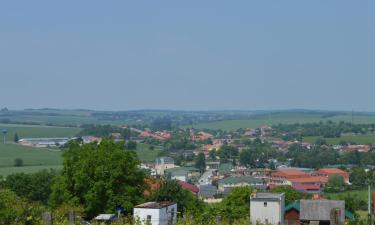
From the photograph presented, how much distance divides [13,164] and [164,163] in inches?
1037

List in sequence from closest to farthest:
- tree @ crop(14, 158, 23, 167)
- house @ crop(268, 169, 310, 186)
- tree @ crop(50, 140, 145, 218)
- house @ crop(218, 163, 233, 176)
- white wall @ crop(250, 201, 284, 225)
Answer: tree @ crop(50, 140, 145, 218)
white wall @ crop(250, 201, 284, 225)
tree @ crop(14, 158, 23, 167)
house @ crop(268, 169, 310, 186)
house @ crop(218, 163, 233, 176)

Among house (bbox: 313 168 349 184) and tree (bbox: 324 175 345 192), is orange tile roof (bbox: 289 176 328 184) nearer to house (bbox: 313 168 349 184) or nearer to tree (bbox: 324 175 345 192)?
house (bbox: 313 168 349 184)

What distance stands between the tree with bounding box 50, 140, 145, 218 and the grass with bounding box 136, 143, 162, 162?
97446mm

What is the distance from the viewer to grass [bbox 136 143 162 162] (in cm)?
→ 13375

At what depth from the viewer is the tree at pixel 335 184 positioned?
95.5 m

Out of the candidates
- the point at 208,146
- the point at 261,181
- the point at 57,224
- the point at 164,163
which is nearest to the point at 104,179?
the point at 57,224

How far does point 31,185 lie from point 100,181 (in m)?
24.4

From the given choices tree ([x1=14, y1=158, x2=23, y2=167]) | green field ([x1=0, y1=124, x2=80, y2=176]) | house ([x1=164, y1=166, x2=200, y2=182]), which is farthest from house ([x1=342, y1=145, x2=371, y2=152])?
tree ([x1=14, y1=158, x2=23, y2=167])

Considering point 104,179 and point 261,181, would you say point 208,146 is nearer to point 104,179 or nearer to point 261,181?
point 261,181

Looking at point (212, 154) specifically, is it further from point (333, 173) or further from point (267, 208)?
point (267, 208)

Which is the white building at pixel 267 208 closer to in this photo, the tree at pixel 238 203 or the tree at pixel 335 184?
the tree at pixel 238 203

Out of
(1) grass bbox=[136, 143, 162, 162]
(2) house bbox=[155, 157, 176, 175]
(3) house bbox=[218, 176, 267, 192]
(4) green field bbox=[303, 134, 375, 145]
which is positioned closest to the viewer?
(3) house bbox=[218, 176, 267, 192]

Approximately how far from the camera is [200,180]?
114000 millimetres

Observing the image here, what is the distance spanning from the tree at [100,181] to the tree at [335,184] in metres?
65.5
